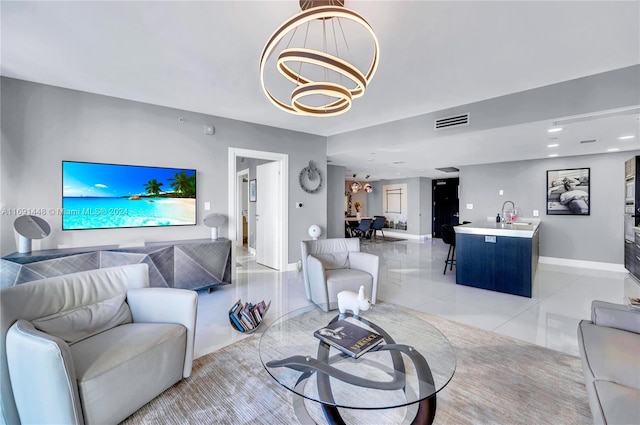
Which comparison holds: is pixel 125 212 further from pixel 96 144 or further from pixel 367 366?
pixel 367 366

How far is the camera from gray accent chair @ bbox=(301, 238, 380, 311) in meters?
3.23

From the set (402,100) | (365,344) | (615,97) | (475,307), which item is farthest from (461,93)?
(365,344)

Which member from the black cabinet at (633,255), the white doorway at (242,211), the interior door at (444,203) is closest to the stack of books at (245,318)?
the white doorway at (242,211)

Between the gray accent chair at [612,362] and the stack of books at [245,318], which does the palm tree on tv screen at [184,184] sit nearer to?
the stack of books at [245,318]

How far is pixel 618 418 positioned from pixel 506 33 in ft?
8.47

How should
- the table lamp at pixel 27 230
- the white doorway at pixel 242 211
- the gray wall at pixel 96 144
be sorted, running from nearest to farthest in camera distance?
the table lamp at pixel 27 230 → the gray wall at pixel 96 144 → the white doorway at pixel 242 211

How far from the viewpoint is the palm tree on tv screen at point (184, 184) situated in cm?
415

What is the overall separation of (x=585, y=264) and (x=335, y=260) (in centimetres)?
552

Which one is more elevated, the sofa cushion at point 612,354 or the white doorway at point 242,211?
the white doorway at point 242,211

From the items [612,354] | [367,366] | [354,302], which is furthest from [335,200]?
[612,354]

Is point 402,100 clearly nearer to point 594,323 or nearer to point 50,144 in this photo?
point 594,323

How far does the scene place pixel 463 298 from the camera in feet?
12.6

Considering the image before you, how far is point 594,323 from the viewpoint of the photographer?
193 centimetres

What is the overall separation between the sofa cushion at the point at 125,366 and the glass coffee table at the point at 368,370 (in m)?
0.65
